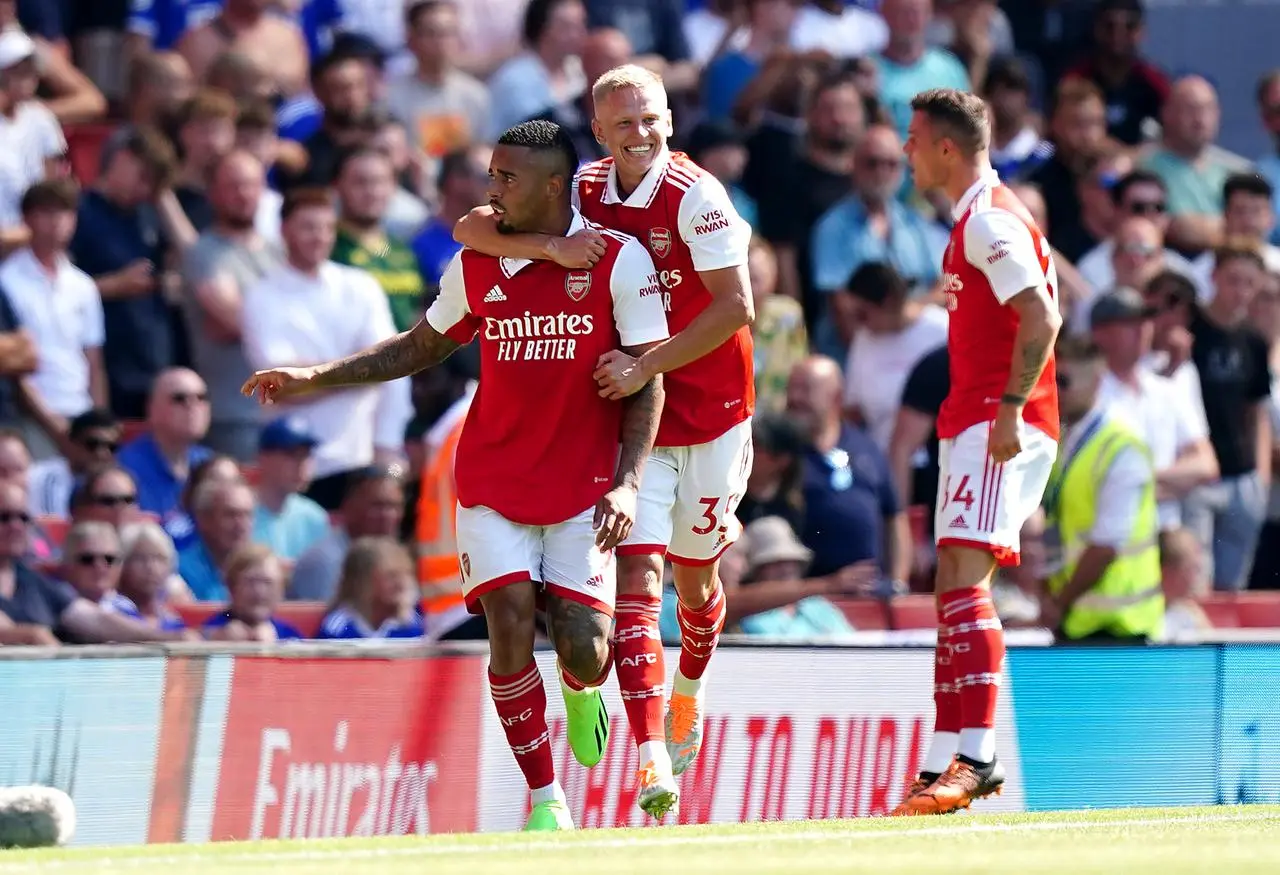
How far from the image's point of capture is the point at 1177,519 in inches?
519

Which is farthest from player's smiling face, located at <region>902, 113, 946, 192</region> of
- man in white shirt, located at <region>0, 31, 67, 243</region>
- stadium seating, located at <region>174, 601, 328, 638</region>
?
man in white shirt, located at <region>0, 31, 67, 243</region>

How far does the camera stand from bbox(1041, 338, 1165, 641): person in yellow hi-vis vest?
1088 cm

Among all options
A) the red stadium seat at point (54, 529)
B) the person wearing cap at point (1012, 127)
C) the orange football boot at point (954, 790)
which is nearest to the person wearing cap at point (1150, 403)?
the person wearing cap at point (1012, 127)

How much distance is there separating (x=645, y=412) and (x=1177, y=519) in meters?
6.51

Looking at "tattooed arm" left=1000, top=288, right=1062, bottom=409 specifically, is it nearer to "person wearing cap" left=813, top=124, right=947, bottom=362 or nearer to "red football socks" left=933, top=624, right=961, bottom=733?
"red football socks" left=933, top=624, right=961, bottom=733

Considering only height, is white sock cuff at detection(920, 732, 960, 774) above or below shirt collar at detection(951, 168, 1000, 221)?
below

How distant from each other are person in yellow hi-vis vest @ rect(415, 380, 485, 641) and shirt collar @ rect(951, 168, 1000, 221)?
2.76 metres

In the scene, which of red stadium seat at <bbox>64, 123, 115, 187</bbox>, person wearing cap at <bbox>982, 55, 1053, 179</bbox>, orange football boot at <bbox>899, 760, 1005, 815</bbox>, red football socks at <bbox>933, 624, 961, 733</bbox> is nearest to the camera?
orange football boot at <bbox>899, 760, 1005, 815</bbox>

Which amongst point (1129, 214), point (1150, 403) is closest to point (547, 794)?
point (1150, 403)

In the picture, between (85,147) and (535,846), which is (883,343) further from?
(535,846)

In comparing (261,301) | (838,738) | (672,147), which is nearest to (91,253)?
(261,301)

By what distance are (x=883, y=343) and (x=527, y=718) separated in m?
6.10

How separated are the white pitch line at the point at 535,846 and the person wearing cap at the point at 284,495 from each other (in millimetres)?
5221

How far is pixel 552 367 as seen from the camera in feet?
24.4
